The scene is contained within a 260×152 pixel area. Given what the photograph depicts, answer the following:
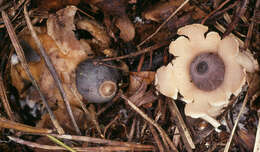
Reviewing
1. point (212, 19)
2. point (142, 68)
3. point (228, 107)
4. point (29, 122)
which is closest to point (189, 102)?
point (228, 107)

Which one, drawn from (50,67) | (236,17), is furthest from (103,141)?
(236,17)

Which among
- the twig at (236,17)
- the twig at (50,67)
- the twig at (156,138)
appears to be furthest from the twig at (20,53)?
the twig at (236,17)

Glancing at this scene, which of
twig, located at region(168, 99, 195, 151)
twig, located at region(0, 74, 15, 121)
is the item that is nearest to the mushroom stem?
twig, located at region(168, 99, 195, 151)

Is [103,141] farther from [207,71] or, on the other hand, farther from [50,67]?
[207,71]

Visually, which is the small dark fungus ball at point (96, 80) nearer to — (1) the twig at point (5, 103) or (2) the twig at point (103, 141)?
(2) the twig at point (103, 141)

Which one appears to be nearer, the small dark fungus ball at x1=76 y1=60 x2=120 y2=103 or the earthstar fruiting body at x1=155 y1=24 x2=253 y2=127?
the earthstar fruiting body at x1=155 y1=24 x2=253 y2=127

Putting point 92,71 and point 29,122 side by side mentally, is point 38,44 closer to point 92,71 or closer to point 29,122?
point 92,71

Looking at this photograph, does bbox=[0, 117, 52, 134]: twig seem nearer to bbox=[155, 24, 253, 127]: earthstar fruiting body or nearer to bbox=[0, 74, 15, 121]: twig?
bbox=[0, 74, 15, 121]: twig
